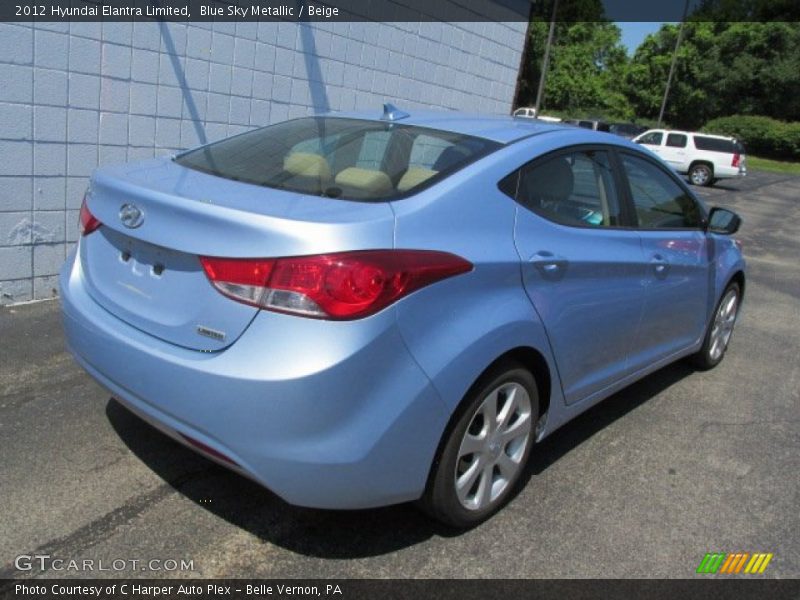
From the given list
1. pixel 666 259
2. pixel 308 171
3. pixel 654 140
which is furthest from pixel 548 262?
pixel 654 140

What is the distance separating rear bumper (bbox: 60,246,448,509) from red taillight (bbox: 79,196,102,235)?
585mm

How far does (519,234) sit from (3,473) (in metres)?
2.27

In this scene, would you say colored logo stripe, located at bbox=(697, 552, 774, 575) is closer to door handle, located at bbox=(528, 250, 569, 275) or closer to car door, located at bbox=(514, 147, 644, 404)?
car door, located at bbox=(514, 147, 644, 404)

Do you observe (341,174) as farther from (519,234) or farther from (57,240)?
(57,240)

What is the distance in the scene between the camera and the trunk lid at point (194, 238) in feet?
7.50

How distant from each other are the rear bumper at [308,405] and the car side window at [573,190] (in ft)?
3.37

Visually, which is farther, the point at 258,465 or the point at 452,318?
the point at 452,318

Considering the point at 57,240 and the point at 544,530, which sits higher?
the point at 57,240

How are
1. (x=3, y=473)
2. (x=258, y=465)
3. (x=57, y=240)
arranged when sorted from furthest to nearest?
(x=57, y=240), (x=3, y=473), (x=258, y=465)

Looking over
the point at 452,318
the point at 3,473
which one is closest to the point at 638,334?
the point at 452,318

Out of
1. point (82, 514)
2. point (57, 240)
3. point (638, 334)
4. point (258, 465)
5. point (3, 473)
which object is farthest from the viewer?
point (57, 240)

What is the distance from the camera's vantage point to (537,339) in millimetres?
2883

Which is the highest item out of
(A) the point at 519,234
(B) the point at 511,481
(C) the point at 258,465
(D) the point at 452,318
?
(A) the point at 519,234
